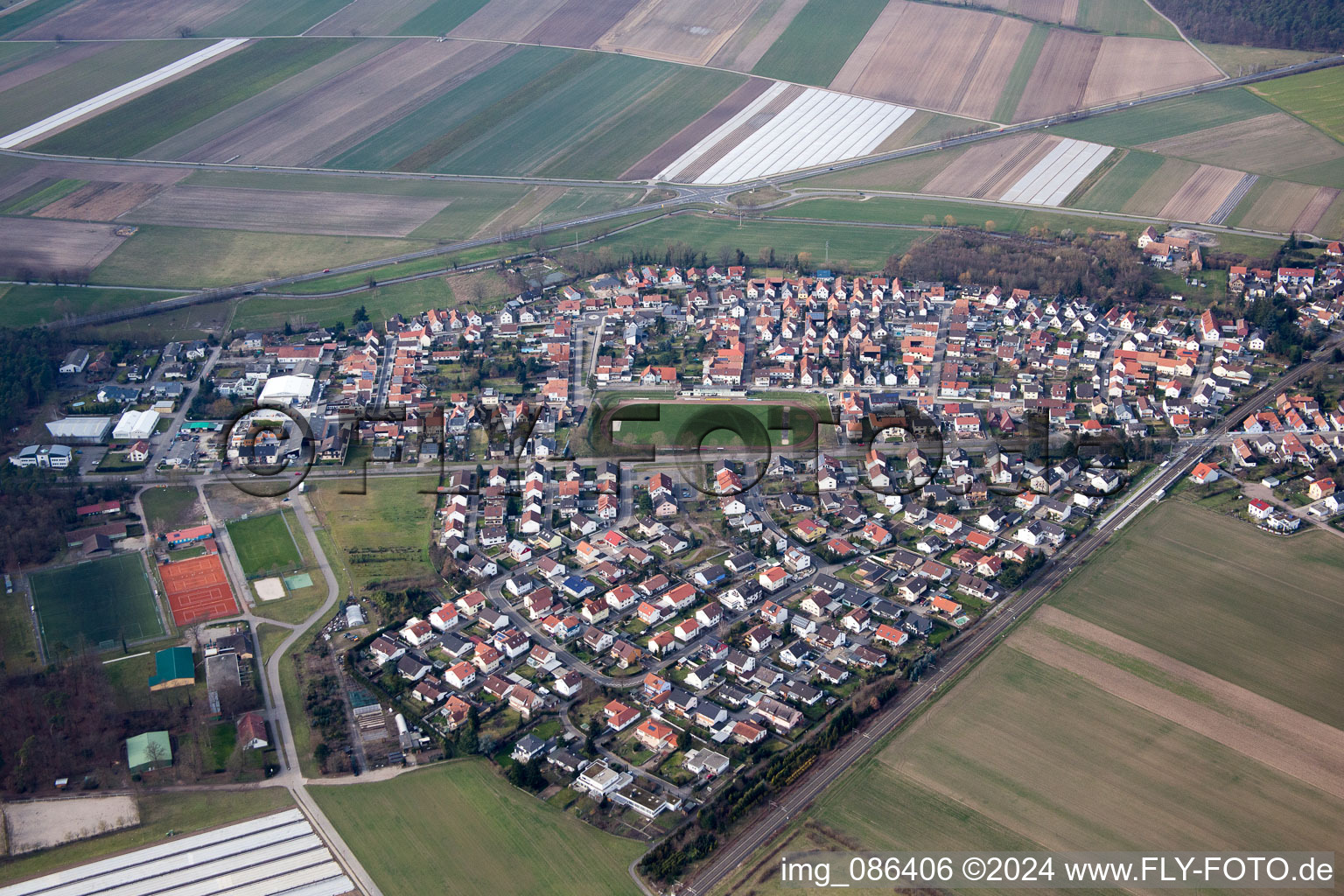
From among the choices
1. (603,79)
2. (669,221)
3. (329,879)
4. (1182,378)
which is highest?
(603,79)

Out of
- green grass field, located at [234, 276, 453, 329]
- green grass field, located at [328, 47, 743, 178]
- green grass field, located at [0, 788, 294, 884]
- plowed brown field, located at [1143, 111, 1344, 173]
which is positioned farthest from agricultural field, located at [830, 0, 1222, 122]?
green grass field, located at [0, 788, 294, 884]

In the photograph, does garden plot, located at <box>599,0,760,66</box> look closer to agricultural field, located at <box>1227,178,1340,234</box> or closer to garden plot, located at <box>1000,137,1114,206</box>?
garden plot, located at <box>1000,137,1114,206</box>

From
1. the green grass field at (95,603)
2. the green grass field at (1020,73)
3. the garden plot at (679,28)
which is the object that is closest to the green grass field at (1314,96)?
the green grass field at (1020,73)

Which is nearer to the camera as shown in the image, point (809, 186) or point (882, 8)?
point (809, 186)

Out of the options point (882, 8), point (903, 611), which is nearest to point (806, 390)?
point (903, 611)

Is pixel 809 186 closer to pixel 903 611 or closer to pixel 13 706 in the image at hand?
pixel 903 611

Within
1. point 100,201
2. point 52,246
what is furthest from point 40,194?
point 52,246

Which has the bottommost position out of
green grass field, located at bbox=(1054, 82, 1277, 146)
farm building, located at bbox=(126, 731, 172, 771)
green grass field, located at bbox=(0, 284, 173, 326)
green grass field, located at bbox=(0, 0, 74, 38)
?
farm building, located at bbox=(126, 731, 172, 771)
